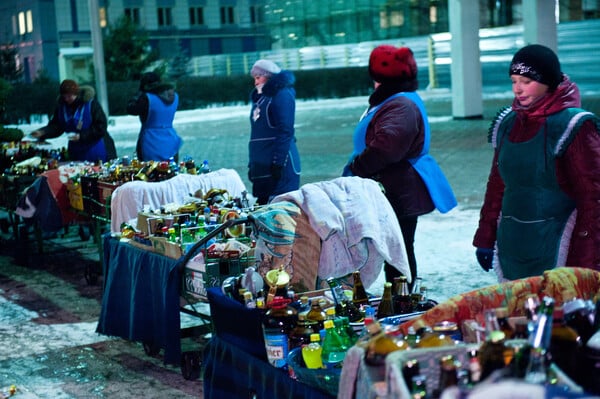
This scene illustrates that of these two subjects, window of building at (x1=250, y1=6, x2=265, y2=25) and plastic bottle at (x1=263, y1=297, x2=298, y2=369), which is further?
window of building at (x1=250, y1=6, x2=265, y2=25)

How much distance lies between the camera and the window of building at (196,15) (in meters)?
60.1

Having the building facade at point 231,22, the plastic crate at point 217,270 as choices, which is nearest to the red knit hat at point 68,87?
the plastic crate at point 217,270

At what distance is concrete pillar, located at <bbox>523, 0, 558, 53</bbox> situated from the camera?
2211cm

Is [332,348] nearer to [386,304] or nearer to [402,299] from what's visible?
[386,304]

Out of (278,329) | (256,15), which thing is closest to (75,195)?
(278,329)

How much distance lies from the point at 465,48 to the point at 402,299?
1886cm

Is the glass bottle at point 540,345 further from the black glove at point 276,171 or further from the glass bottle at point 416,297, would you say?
the black glove at point 276,171

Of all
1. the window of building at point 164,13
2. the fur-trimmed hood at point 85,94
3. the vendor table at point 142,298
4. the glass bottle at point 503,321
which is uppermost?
the window of building at point 164,13

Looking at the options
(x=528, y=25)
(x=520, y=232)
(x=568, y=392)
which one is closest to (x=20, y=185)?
(x=520, y=232)

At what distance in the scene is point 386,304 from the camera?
14.3 ft

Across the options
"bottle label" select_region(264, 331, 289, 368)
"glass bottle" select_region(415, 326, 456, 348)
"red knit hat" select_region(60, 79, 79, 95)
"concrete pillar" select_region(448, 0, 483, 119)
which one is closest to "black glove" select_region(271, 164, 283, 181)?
"red knit hat" select_region(60, 79, 79, 95)

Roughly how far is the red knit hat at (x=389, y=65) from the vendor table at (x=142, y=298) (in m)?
1.72

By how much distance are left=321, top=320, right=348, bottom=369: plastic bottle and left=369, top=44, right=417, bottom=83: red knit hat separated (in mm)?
2776

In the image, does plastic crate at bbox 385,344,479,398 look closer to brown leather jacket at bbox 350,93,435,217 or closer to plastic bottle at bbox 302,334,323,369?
plastic bottle at bbox 302,334,323,369
